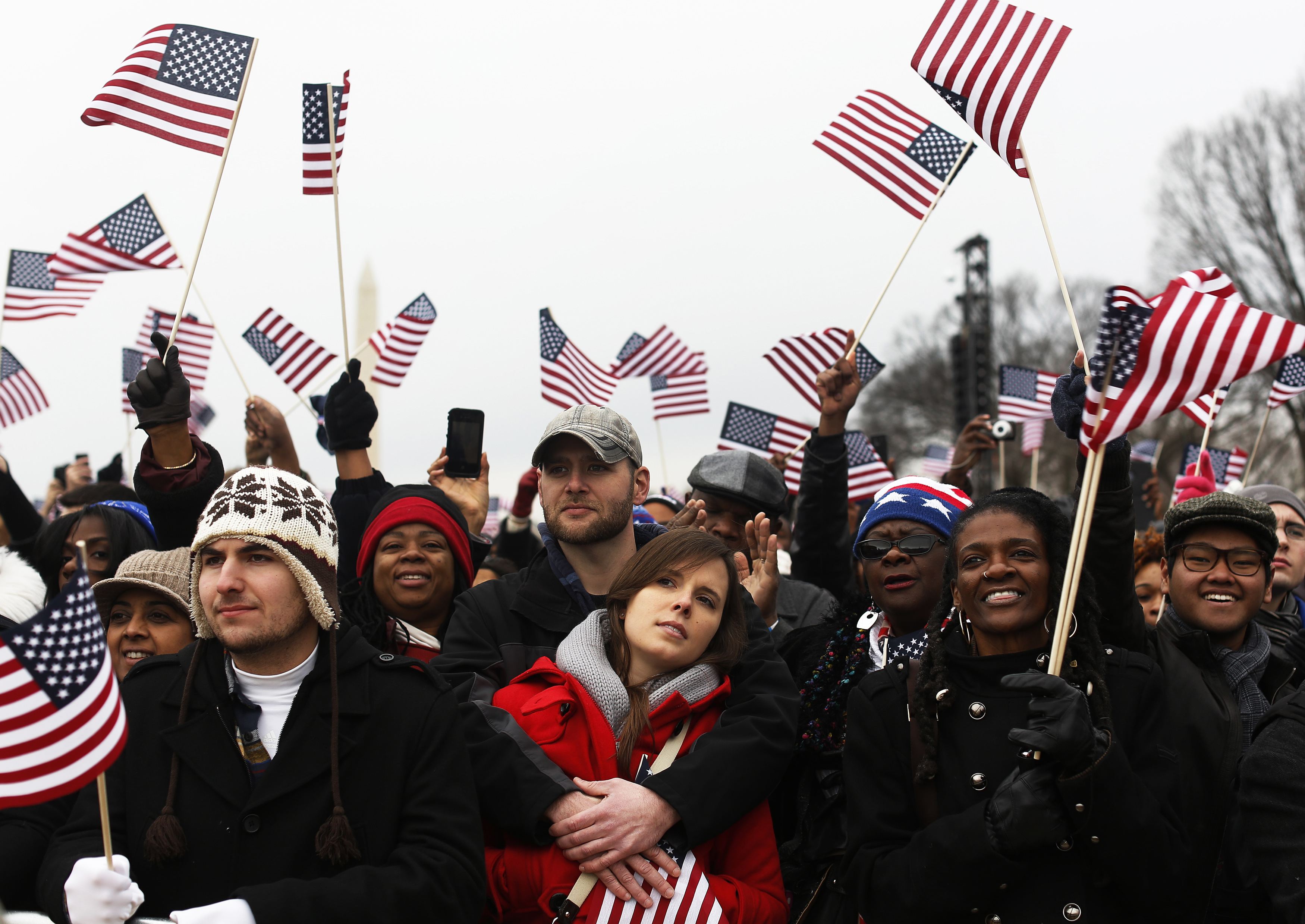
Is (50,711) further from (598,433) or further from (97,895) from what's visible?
(598,433)

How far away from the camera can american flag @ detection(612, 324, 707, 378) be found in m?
10.3

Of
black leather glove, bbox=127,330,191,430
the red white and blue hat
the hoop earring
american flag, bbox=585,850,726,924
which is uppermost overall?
black leather glove, bbox=127,330,191,430

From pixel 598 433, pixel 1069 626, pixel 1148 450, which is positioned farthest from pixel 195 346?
pixel 1148 450

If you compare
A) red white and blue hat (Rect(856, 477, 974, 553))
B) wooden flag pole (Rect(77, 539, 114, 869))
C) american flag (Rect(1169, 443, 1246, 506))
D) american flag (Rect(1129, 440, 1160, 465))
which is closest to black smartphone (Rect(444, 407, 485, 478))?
red white and blue hat (Rect(856, 477, 974, 553))

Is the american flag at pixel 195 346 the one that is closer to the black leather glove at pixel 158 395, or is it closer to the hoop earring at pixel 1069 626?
the black leather glove at pixel 158 395

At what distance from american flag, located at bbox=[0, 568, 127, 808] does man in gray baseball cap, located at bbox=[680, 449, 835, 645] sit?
2.81 metres

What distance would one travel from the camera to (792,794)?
153 inches

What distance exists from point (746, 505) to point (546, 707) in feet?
7.07

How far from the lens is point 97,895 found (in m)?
2.61

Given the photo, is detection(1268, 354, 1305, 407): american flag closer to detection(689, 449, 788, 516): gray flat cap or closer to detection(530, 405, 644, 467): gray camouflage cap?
detection(689, 449, 788, 516): gray flat cap

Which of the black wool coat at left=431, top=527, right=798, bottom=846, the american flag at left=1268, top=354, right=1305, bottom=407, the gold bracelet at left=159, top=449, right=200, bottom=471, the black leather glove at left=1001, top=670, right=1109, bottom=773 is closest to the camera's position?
the black leather glove at left=1001, top=670, right=1109, bottom=773

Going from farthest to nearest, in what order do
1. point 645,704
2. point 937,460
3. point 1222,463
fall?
point 937,460 < point 1222,463 < point 645,704

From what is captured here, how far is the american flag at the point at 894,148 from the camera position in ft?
21.8

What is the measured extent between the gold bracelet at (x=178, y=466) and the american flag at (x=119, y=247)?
3569mm
